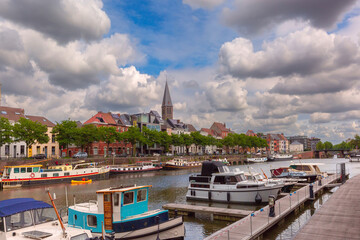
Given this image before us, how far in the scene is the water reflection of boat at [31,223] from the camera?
12234 millimetres

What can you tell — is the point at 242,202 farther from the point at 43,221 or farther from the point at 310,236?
the point at 43,221

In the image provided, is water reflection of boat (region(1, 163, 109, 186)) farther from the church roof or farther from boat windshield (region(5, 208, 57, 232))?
the church roof

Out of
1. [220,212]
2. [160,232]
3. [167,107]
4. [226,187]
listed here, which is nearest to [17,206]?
[160,232]

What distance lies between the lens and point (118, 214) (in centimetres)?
1572

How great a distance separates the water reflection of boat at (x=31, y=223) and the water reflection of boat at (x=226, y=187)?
760 inches

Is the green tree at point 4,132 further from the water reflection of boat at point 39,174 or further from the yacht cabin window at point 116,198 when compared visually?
the yacht cabin window at point 116,198

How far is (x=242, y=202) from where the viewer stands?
95.4 feet

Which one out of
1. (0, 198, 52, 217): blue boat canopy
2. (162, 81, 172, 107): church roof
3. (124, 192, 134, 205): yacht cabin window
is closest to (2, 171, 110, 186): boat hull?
(0, 198, 52, 217): blue boat canopy

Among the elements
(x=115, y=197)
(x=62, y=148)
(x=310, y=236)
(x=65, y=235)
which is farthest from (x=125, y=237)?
(x=62, y=148)

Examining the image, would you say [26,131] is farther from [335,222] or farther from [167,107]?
[167,107]

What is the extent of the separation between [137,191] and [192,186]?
678 inches

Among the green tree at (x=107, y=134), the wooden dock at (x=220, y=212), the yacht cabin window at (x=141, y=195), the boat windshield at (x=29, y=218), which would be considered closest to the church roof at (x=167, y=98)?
the green tree at (x=107, y=134)

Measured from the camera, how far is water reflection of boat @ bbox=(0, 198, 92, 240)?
40.1 feet

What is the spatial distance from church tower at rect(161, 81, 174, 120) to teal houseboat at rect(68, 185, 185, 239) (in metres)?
A: 140
